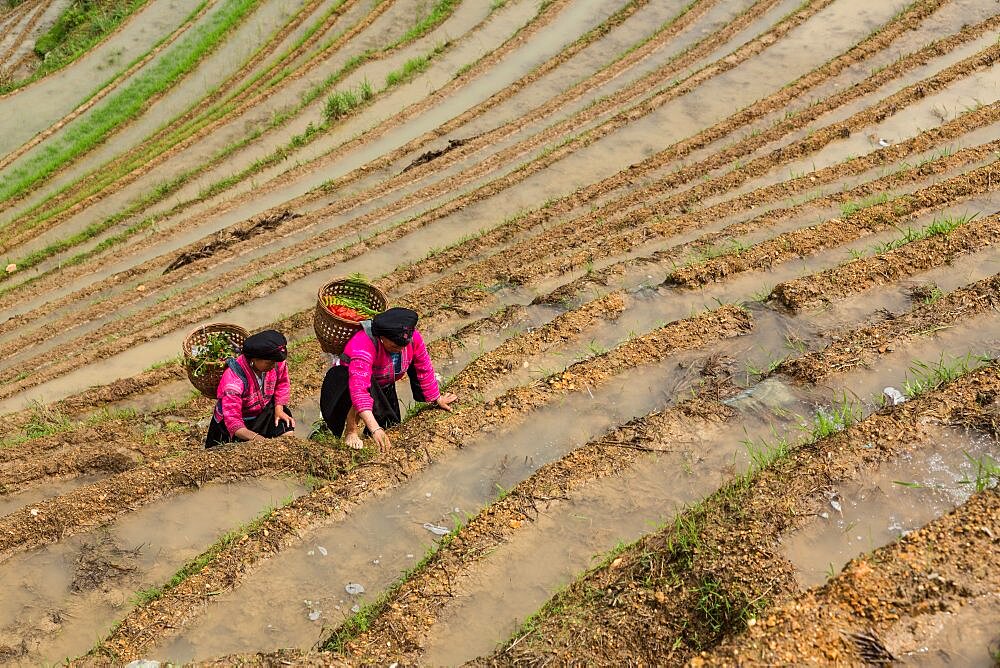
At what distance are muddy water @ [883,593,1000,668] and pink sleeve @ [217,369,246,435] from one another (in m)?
4.66

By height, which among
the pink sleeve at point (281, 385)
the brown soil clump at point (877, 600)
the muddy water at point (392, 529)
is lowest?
the brown soil clump at point (877, 600)

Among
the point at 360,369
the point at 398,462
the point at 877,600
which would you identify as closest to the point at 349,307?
the point at 360,369

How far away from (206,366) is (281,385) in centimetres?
134

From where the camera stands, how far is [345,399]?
21.4ft

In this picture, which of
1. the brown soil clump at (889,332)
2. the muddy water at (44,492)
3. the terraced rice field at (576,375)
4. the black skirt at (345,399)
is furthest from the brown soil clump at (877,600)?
the muddy water at (44,492)

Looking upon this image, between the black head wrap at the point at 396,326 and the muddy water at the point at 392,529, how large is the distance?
99cm

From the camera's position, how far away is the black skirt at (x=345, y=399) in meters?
6.45

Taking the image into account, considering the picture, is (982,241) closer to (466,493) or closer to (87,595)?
(466,493)

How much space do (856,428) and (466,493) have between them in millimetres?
2632

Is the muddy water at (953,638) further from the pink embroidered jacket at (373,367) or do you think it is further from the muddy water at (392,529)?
the pink embroidered jacket at (373,367)

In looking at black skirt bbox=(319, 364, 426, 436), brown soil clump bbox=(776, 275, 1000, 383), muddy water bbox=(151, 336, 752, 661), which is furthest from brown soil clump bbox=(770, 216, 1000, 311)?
black skirt bbox=(319, 364, 426, 436)

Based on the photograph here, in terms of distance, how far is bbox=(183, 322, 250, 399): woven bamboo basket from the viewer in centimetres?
753

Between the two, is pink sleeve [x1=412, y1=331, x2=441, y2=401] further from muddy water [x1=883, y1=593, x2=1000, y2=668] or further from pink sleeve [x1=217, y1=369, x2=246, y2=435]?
muddy water [x1=883, y1=593, x2=1000, y2=668]

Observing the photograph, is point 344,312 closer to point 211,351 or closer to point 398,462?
point 211,351
